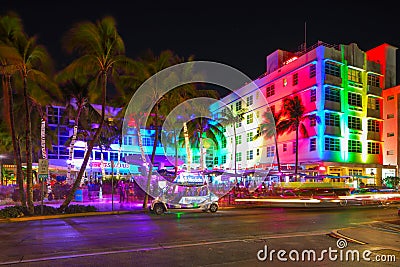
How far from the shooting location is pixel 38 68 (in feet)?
65.7

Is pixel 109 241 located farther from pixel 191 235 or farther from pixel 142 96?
pixel 142 96

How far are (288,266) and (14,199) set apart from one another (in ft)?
75.8

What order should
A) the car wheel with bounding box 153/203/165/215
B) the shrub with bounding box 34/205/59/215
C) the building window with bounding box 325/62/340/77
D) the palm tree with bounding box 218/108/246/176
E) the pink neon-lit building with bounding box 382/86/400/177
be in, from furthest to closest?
the palm tree with bounding box 218/108/246/176 → the pink neon-lit building with bounding box 382/86/400/177 → the building window with bounding box 325/62/340/77 → the car wheel with bounding box 153/203/165/215 → the shrub with bounding box 34/205/59/215

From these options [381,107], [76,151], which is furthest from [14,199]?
[381,107]

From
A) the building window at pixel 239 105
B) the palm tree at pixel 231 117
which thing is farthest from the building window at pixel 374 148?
the building window at pixel 239 105

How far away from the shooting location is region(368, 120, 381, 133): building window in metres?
49.1

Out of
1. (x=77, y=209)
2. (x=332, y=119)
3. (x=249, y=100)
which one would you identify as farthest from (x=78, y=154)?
(x=77, y=209)

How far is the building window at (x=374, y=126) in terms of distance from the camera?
161ft

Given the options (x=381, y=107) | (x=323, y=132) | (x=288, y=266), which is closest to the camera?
(x=288, y=266)

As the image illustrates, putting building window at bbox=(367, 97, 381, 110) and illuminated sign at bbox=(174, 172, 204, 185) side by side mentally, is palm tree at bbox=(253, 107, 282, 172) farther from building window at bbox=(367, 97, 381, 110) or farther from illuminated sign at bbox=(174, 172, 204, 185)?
illuminated sign at bbox=(174, 172, 204, 185)

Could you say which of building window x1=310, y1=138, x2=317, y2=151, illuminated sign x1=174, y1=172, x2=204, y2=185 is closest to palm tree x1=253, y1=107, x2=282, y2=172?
building window x1=310, y1=138, x2=317, y2=151

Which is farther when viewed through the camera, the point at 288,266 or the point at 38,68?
the point at 38,68

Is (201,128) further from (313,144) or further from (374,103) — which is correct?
(374,103)

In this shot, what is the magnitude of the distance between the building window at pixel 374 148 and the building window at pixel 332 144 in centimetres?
590
